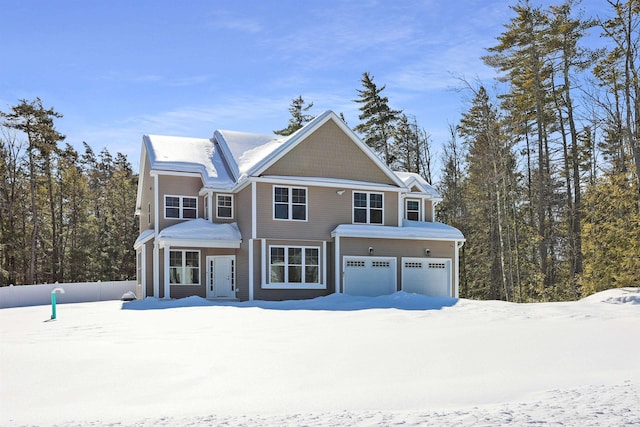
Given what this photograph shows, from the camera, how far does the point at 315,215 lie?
2545cm

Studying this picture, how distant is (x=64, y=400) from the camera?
7.38m

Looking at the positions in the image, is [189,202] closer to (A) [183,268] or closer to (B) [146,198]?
(A) [183,268]

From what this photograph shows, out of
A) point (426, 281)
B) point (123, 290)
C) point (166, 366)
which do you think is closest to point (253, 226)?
point (426, 281)

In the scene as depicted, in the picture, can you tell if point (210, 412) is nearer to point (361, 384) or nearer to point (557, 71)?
point (361, 384)

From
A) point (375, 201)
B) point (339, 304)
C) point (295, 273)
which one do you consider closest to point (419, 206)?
point (375, 201)

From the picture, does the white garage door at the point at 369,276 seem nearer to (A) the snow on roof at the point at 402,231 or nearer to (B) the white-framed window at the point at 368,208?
(A) the snow on roof at the point at 402,231

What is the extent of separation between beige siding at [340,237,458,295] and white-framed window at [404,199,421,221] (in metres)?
3.38

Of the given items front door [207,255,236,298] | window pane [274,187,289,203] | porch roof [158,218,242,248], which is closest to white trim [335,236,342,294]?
window pane [274,187,289,203]

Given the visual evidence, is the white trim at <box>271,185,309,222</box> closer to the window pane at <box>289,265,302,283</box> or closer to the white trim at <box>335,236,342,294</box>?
the white trim at <box>335,236,342,294</box>

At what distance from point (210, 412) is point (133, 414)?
0.81 meters

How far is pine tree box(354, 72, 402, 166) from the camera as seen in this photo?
4647cm

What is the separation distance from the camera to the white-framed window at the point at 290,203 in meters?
24.9

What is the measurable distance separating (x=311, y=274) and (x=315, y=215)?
241 centimetres

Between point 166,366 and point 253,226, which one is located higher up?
point 253,226
